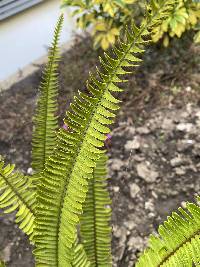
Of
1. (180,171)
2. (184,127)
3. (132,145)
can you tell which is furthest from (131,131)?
(180,171)

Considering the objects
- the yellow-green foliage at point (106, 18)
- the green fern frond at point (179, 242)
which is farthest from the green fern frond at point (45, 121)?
the yellow-green foliage at point (106, 18)

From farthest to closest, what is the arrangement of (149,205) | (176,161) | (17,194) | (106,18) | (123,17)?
(106,18), (123,17), (176,161), (149,205), (17,194)

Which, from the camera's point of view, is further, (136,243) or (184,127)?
(184,127)

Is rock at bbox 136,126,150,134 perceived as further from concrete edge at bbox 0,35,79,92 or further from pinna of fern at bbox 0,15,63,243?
pinna of fern at bbox 0,15,63,243

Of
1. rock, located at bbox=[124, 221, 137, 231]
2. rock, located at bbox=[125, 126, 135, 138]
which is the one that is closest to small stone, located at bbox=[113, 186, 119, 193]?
rock, located at bbox=[124, 221, 137, 231]

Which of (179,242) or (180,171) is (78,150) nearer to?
(179,242)

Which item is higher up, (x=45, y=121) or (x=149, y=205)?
(x=45, y=121)
